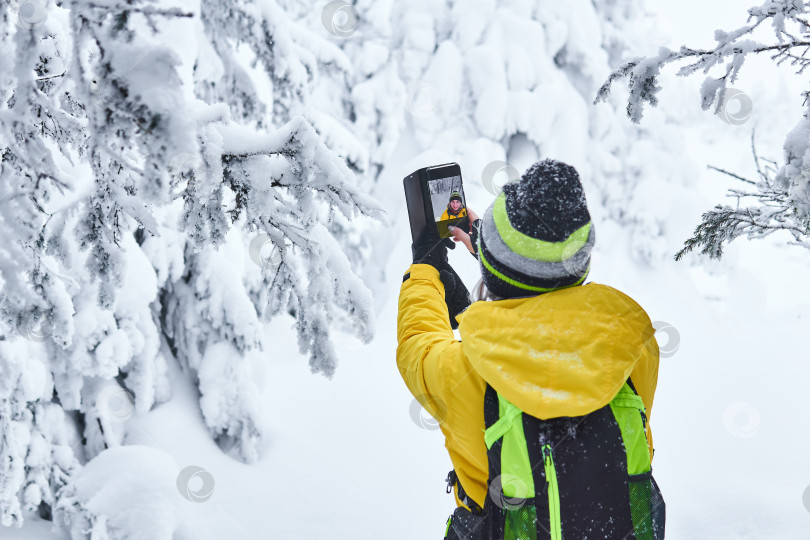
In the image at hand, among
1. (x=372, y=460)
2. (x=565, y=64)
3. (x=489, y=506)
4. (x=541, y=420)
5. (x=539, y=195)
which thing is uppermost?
(x=539, y=195)

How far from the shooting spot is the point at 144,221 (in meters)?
1.98

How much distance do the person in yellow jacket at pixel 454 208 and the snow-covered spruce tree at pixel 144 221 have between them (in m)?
0.31

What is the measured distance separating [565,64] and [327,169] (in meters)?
→ 10.9

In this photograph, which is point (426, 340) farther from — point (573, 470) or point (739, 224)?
point (739, 224)

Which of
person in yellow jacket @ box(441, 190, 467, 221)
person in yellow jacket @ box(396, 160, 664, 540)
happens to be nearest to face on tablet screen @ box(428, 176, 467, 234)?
person in yellow jacket @ box(441, 190, 467, 221)

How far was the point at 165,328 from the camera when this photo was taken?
18.2ft

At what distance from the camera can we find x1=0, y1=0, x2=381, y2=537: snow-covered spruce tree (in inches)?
45.1

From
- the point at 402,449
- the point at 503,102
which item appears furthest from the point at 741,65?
the point at 503,102

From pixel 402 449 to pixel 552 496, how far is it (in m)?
5.02

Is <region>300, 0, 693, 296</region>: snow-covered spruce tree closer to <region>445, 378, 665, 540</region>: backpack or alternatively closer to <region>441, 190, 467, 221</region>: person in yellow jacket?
<region>441, 190, 467, 221</region>: person in yellow jacket

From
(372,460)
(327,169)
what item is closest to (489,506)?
(327,169)

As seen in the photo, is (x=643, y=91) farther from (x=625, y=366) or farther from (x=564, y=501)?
(x=564, y=501)

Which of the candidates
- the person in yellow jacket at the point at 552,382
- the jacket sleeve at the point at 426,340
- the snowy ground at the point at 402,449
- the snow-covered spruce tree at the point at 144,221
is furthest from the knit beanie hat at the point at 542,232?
the snowy ground at the point at 402,449

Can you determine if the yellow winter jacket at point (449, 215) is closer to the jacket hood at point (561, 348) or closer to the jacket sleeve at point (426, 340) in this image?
the jacket sleeve at point (426, 340)
